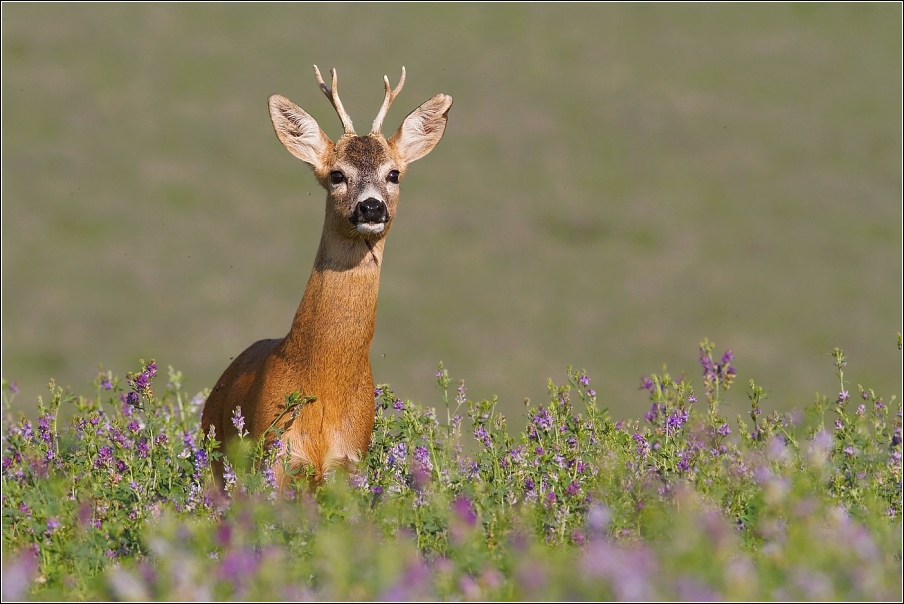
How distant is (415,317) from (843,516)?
15.5 m

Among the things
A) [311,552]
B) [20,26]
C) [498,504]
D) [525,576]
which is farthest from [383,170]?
[20,26]

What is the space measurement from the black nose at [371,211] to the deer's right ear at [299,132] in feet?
2.64

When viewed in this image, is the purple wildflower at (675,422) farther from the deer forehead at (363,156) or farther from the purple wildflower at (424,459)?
the deer forehead at (363,156)

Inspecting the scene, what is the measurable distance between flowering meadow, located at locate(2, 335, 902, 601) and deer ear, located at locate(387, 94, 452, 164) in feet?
5.67

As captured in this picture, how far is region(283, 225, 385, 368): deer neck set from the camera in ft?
25.1

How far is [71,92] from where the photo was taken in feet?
89.9

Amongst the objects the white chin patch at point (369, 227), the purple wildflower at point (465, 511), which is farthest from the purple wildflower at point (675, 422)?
the white chin patch at point (369, 227)

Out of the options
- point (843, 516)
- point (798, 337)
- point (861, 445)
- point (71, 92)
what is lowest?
point (843, 516)

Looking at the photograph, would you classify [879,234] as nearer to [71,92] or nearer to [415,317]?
[415,317]

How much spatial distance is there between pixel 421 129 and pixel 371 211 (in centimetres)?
135

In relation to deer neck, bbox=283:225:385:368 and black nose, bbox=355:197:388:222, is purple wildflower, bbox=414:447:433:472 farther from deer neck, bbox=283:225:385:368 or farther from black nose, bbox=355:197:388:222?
black nose, bbox=355:197:388:222

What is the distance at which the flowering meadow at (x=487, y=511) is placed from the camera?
14.8 ft

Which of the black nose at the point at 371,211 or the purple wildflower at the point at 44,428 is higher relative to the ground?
the black nose at the point at 371,211

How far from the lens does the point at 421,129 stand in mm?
8969
